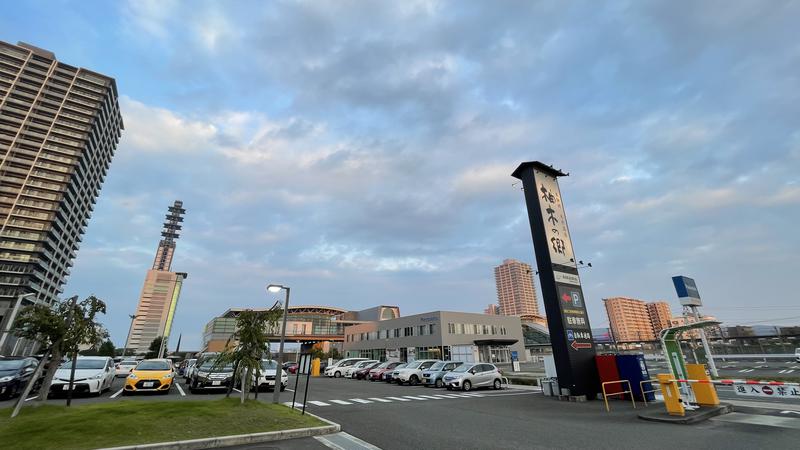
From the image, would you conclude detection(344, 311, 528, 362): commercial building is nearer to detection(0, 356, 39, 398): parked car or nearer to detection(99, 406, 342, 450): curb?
detection(0, 356, 39, 398): parked car

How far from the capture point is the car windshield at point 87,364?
15261 millimetres

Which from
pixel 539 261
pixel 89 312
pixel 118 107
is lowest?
pixel 89 312

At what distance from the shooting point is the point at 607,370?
15555 millimetres

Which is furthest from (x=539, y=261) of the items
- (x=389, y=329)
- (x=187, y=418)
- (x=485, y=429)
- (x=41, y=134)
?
(x=41, y=134)

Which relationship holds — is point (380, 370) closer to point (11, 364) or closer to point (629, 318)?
point (11, 364)

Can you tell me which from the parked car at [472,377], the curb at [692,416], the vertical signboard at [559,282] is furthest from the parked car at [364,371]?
the curb at [692,416]

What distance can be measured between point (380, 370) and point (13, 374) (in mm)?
21452

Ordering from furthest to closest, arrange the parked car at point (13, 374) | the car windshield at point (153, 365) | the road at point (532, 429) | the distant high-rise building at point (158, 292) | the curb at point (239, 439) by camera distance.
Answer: the distant high-rise building at point (158, 292)
the car windshield at point (153, 365)
the parked car at point (13, 374)
the road at point (532, 429)
the curb at point (239, 439)

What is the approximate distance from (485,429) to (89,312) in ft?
41.5

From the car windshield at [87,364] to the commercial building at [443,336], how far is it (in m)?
37.4

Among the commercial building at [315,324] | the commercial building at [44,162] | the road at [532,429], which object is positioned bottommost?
the road at [532,429]

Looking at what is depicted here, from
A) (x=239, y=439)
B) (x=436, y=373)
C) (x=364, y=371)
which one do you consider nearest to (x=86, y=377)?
(x=239, y=439)

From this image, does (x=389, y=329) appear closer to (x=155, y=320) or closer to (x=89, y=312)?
(x=89, y=312)

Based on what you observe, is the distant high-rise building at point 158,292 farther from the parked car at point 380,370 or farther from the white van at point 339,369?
the parked car at point 380,370
